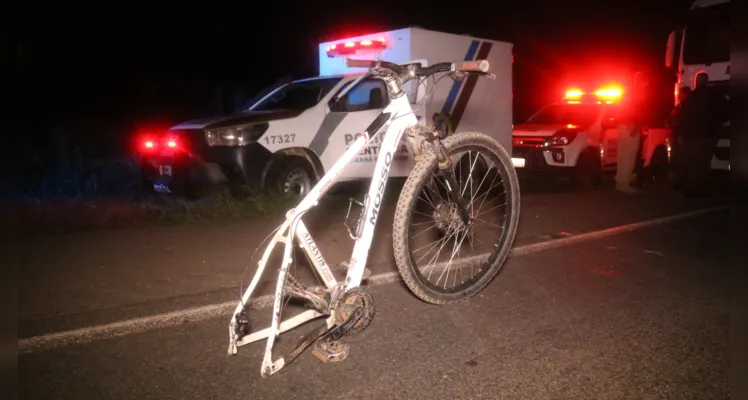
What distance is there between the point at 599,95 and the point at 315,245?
11.4m

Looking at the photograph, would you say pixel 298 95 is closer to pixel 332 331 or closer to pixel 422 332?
pixel 422 332

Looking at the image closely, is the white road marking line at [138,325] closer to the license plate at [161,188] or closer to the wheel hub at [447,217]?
the wheel hub at [447,217]

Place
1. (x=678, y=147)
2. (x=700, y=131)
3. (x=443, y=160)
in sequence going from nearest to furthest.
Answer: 1. (x=443, y=160)
2. (x=700, y=131)
3. (x=678, y=147)

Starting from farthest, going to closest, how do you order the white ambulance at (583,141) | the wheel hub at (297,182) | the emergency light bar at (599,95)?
the emergency light bar at (599,95) < the white ambulance at (583,141) < the wheel hub at (297,182)

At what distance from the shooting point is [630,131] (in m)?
11.3

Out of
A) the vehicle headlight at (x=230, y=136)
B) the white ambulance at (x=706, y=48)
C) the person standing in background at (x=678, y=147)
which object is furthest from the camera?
the white ambulance at (x=706, y=48)

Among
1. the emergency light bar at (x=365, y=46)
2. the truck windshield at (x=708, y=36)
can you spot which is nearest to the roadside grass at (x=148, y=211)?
the emergency light bar at (x=365, y=46)

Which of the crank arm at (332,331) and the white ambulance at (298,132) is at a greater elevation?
the white ambulance at (298,132)

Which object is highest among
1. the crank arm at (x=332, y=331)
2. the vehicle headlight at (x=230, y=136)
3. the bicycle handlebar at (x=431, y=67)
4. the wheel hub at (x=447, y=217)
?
the bicycle handlebar at (x=431, y=67)

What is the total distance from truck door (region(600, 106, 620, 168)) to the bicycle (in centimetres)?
852

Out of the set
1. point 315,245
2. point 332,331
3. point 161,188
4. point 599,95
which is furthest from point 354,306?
point 599,95

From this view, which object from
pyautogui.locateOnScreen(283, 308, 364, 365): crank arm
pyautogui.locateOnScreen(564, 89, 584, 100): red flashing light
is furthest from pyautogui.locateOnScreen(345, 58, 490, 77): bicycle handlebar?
pyautogui.locateOnScreen(564, 89, 584, 100): red flashing light

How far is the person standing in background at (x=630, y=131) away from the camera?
1123 cm

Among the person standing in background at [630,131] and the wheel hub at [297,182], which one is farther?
the person standing in background at [630,131]
